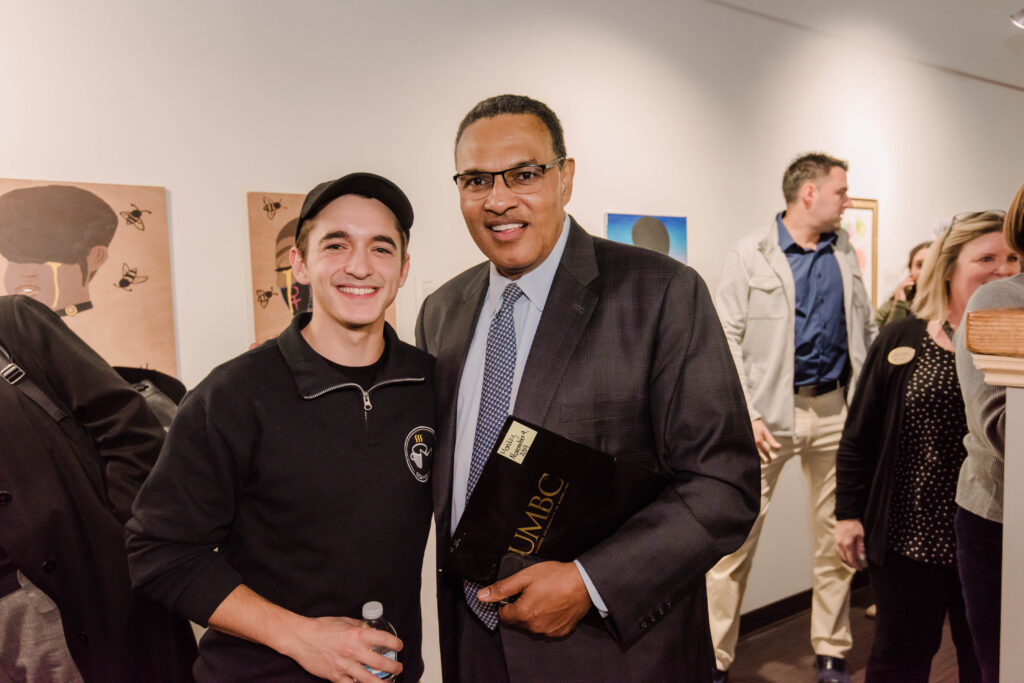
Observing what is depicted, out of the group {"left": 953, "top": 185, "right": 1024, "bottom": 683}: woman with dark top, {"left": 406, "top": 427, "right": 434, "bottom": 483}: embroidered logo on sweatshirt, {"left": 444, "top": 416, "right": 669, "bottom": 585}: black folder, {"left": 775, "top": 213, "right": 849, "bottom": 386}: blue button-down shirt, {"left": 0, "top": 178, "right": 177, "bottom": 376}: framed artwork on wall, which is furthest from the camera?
{"left": 775, "top": 213, "right": 849, "bottom": 386}: blue button-down shirt

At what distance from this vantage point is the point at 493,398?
1.55 m

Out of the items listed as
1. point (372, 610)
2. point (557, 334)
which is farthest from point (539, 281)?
point (372, 610)

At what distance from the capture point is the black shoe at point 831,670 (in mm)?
3172

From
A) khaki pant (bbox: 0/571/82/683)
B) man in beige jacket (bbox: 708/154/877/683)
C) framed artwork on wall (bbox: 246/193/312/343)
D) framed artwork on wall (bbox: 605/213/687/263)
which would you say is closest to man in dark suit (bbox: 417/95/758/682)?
khaki pant (bbox: 0/571/82/683)

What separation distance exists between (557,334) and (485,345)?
9.9 inches

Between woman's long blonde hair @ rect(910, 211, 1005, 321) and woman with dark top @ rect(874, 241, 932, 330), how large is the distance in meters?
1.80

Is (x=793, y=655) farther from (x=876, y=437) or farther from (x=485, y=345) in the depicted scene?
(x=485, y=345)

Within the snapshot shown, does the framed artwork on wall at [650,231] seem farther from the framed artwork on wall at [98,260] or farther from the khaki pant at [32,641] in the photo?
the khaki pant at [32,641]

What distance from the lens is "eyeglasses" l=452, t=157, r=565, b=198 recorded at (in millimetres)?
1592

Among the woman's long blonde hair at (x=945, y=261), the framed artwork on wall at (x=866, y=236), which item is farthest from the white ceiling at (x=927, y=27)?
Result: the woman's long blonde hair at (x=945, y=261)

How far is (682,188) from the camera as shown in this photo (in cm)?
354

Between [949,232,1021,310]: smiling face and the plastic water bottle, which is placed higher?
[949,232,1021,310]: smiling face

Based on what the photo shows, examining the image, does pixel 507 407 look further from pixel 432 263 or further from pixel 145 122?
pixel 145 122

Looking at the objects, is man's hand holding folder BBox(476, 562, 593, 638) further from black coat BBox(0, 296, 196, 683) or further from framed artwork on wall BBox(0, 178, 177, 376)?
framed artwork on wall BBox(0, 178, 177, 376)
